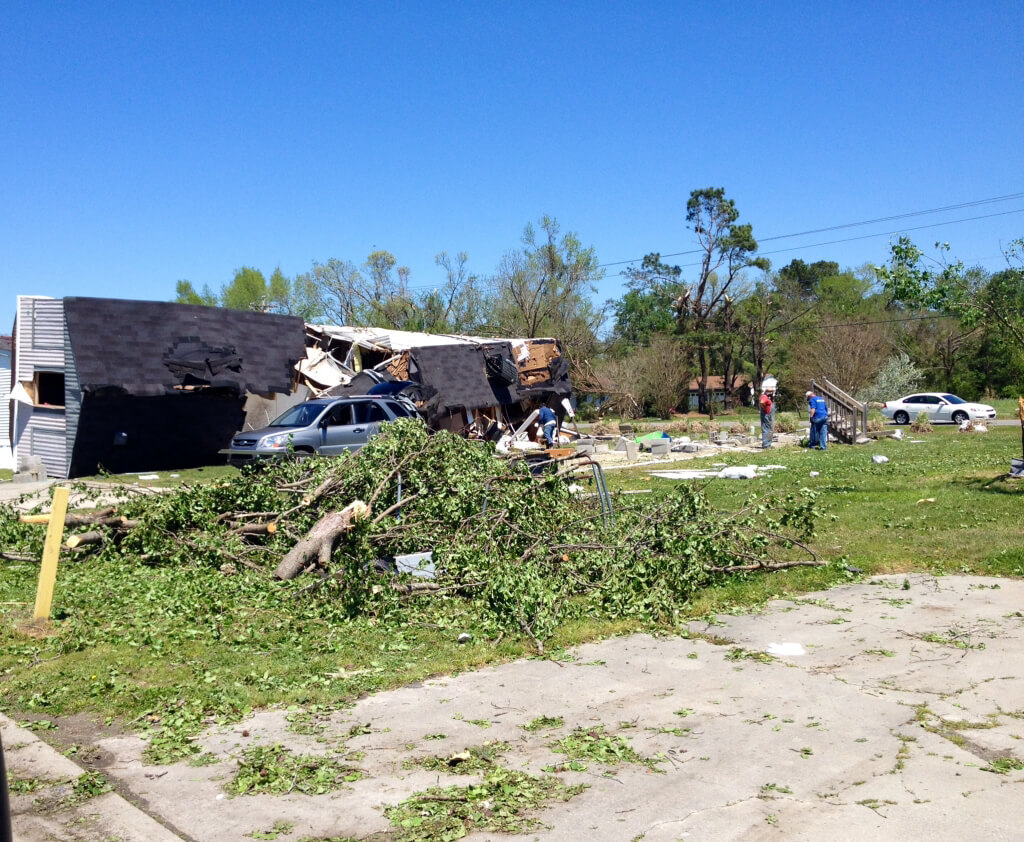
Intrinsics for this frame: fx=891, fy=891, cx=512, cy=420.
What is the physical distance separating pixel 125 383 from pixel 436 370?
9.50m

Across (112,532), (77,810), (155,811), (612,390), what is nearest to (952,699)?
(155,811)

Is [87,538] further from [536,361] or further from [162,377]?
[536,361]

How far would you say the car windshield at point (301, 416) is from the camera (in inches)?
706

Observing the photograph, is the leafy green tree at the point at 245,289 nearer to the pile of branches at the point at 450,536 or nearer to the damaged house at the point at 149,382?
the damaged house at the point at 149,382

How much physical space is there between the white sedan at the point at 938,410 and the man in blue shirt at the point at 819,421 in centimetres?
1296

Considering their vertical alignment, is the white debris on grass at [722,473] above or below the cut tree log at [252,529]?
below

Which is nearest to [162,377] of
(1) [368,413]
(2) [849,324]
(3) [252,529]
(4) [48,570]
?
(1) [368,413]

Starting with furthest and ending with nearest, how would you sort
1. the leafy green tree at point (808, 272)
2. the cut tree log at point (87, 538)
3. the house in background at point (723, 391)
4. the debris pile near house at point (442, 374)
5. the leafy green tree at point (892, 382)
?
the leafy green tree at point (808, 272)
the house in background at point (723, 391)
the leafy green tree at point (892, 382)
the debris pile near house at point (442, 374)
the cut tree log at point (87, 538)

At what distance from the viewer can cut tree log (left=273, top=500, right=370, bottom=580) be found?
8.04m

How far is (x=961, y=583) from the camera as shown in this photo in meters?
8.44

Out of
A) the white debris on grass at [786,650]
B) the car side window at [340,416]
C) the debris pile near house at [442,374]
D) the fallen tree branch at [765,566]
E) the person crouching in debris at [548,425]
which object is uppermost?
the debris pile near house at [442,374]

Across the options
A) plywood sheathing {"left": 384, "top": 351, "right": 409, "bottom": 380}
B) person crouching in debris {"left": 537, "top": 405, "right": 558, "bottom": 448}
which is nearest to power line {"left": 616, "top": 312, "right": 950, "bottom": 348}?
person crouching in debris {"left": 537, "top": 405, "right": 558, "bottom": 448}

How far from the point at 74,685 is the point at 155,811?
6.75ft

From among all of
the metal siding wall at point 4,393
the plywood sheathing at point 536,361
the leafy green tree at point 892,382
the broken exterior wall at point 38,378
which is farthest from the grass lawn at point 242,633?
the leafy green tree at point 892,382
